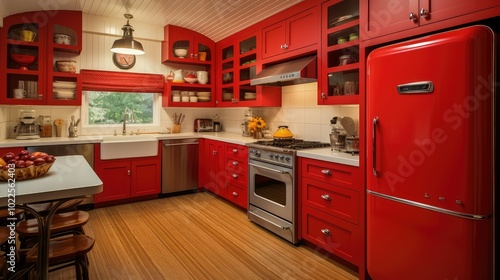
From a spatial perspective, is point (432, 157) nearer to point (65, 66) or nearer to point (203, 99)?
point (203, 99)

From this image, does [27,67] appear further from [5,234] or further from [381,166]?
[381,166]

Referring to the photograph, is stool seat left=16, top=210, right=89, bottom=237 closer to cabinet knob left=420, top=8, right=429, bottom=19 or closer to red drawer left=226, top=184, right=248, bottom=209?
red drawer left=226, top=184, right=248, bottom=209

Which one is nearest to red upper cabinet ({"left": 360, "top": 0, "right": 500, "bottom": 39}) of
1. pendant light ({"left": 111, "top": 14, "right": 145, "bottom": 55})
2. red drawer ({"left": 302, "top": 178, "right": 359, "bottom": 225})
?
red drawer ({"left": 302, "top": 178, "right": 359, "bottom": 225})

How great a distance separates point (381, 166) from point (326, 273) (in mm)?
946

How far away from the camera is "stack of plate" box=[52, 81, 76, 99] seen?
378 centimetres

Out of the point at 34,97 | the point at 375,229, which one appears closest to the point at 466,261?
the point at 375,229

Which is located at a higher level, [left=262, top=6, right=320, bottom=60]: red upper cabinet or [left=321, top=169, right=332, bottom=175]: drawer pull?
[left=262, top=6, right=320, bottom=60]: red upper cabinet

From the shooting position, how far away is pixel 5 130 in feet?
11.8

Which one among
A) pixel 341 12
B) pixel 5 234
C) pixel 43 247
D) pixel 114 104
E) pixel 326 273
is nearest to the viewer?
pixel 43 247

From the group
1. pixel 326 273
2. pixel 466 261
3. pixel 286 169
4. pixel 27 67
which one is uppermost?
pixel 27 67

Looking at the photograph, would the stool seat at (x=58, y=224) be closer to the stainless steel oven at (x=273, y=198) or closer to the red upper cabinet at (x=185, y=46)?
the stainless steel oven at (x=273, y=198)

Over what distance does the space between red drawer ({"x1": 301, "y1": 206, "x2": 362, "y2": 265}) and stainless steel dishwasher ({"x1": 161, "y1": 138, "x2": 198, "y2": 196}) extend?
2.19 meters

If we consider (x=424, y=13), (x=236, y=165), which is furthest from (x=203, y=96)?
(x=424, y=13)

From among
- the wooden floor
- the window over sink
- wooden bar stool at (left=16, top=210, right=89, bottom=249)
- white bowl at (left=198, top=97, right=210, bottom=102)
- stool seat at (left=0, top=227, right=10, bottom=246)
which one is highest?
white bowl at (left=198, top=97, right=210, bottom=102)
